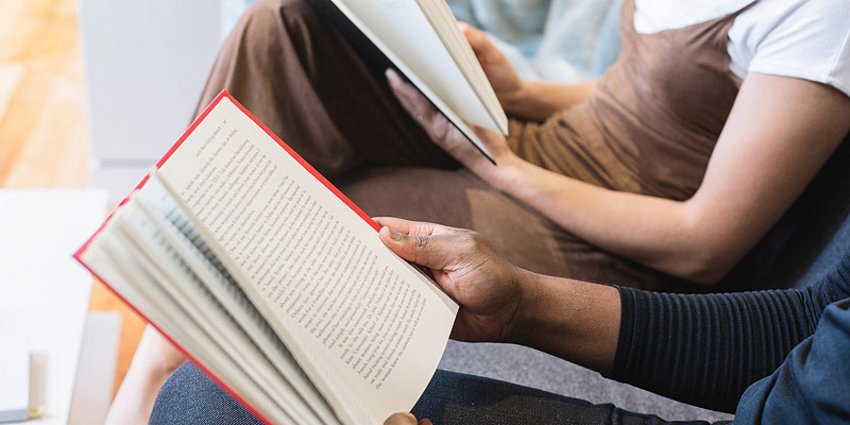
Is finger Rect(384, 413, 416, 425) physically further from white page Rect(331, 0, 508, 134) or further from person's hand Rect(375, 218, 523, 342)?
white page Rect(331, 0, 508, 134)

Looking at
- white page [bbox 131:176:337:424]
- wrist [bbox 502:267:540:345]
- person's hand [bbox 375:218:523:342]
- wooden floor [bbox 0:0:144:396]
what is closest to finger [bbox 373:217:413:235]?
person's hand [bbox 375:218:523:342]

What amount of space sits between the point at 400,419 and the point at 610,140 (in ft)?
2.01

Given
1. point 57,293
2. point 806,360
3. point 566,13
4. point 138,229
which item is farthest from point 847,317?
point 566,13

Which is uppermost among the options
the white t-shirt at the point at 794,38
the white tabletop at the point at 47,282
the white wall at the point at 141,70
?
the white t-shirt at the point at 794,38

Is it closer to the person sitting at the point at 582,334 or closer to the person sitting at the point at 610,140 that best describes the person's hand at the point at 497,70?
the person sitting at the point at 610,140

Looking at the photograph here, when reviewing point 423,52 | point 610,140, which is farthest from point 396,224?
point 610,140

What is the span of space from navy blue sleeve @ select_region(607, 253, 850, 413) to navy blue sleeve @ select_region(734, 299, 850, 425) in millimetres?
168

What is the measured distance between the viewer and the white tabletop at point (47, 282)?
3.09 ft

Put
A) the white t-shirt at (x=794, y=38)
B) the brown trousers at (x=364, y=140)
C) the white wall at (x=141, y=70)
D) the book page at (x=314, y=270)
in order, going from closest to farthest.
→ the book page at (x=314, y=270) → the white t-shirt at (x=794, y=38) → the brown trousers at (x=364, y=140) → the white wall at (x=141, y=70)

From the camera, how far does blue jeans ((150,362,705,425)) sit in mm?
761

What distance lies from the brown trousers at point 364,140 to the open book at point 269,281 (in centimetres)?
34

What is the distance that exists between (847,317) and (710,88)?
0.49 metres

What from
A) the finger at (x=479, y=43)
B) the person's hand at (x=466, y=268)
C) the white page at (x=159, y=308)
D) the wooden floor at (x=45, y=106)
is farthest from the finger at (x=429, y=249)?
the wooden floor at (x=45, y=106)

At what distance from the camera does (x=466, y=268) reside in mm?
787
